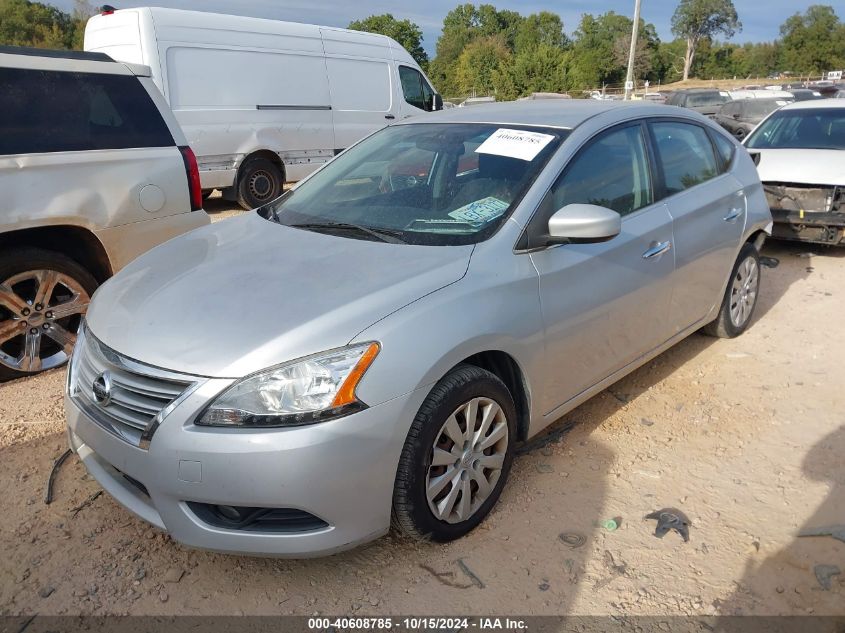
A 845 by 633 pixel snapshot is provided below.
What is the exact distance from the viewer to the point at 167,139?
4570 millimetres

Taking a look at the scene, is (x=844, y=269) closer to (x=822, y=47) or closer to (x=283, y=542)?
(x=283, y=542)

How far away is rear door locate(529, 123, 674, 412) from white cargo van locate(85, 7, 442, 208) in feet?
16.8

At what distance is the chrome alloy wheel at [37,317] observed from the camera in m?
4.05

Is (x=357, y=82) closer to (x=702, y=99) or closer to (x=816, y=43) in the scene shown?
(x=702, y=99)

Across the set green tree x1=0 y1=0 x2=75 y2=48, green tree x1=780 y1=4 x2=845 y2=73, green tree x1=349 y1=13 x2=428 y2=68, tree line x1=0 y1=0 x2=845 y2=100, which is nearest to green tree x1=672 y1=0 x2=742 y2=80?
tree line x1=0 y1=0 x2=845 y2=100

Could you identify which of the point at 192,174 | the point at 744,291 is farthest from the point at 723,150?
the point at 192,174

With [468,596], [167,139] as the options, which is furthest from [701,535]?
[167,139]

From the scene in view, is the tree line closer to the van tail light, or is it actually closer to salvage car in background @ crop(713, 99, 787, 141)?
salvage car in background @ crop(713, 99, 787, 141)

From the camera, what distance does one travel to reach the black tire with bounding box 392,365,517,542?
2379 millimetres

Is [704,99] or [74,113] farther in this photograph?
[704,99]

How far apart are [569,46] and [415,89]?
86.6 meters

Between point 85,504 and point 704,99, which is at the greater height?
point 704,99

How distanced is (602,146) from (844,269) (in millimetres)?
4731

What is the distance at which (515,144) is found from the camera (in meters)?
3.24
